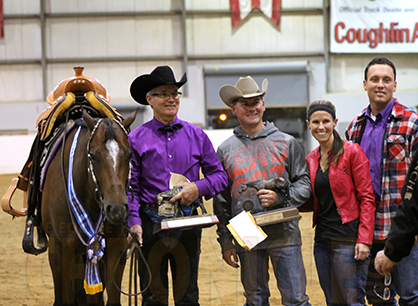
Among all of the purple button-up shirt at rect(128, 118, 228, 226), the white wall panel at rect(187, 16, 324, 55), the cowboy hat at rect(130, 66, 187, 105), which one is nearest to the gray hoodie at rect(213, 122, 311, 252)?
the purple button-up shirt at rect(128, 118, 228, 226)

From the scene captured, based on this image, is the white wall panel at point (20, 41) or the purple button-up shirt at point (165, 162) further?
the white wall panel at point (20, 41)

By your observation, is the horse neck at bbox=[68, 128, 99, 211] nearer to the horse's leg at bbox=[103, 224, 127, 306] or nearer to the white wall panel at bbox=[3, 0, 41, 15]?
the horse's leg at bbox=[103, 224, 127, 306]

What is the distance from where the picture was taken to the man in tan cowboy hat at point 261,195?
8.63 feet

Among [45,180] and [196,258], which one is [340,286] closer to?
[196,258]

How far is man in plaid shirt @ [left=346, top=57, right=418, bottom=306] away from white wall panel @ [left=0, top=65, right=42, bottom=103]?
1149 cm

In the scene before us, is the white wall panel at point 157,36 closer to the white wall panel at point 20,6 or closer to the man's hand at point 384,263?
the white wall panel at point 20,6

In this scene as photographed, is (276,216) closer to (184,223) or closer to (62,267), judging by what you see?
(184,223)

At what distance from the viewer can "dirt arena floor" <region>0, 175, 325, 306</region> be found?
13.7ft

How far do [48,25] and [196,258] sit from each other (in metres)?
11.9

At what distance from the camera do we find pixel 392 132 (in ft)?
8.65

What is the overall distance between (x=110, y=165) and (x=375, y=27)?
12.2 m

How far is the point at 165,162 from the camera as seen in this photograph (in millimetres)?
2727

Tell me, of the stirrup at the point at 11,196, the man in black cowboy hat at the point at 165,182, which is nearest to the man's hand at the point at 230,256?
the man in black cowboy hat at the point at 165,182

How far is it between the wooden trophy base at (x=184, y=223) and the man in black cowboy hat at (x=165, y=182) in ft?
0.40
